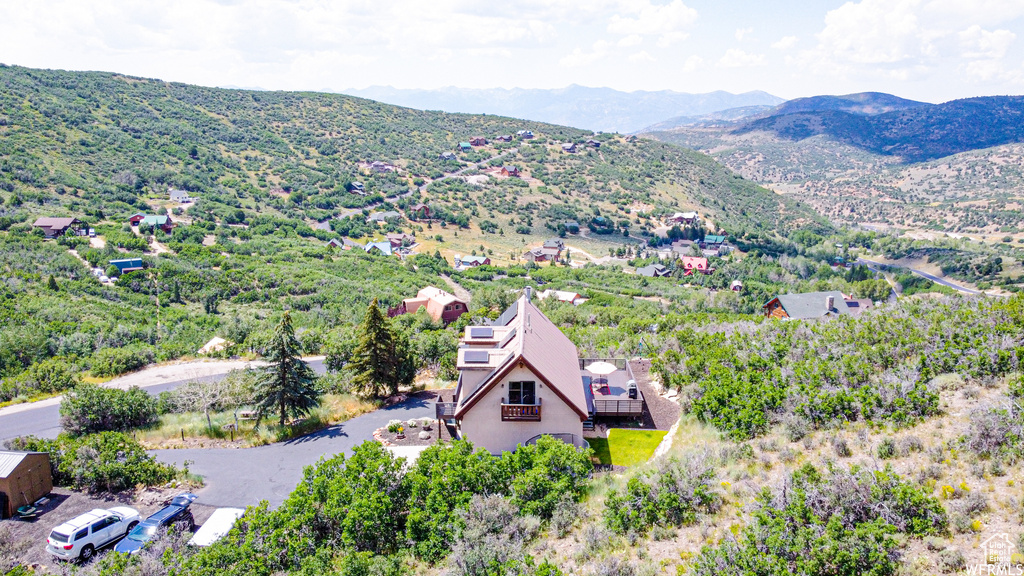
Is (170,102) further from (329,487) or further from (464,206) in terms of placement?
(329,487)

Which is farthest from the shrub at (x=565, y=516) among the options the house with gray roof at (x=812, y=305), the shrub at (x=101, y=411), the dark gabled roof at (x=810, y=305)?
the dark gabled roof at (x=810, y=305)

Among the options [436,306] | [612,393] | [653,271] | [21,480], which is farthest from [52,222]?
[653,271]

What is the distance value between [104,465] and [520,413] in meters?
12.6

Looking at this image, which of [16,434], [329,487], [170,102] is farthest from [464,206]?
[329,487]

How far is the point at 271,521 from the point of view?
39.7 ft

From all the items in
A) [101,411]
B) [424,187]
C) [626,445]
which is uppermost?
[424,187]

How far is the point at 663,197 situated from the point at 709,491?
365ft

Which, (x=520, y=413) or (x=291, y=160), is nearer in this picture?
(x=520, y=413)

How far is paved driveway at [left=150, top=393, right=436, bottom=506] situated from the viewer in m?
16.5

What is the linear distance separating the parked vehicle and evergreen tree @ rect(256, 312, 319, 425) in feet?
21.9

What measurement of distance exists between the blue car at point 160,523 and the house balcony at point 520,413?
9.01 meters

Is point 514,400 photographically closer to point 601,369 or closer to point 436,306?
point 601,369

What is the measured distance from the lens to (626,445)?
59.1 ft

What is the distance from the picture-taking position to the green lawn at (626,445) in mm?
17188
